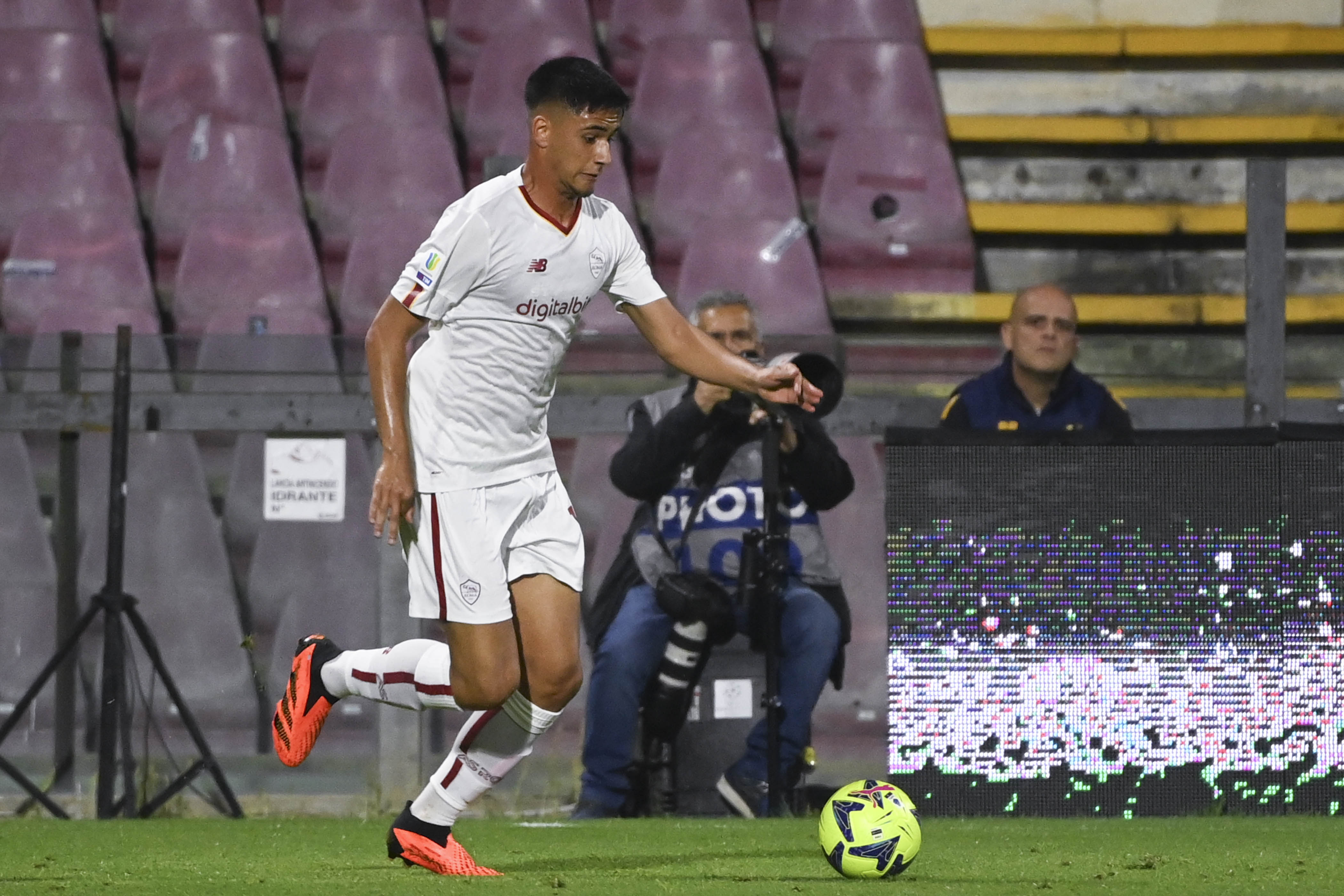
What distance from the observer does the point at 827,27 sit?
394 inches

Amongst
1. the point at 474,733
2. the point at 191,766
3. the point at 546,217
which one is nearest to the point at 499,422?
the point at 546,217

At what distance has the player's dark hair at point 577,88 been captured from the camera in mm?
4234

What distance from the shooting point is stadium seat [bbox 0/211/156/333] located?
8.73m

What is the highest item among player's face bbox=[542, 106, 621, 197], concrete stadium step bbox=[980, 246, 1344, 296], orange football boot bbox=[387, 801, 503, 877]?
concrete stadium step bbox=[980, 246, 1344, 296]

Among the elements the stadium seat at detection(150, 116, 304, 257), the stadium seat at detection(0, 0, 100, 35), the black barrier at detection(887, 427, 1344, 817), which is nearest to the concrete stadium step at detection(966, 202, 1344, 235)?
the stadium seat at detection(150, 116, 304, 257)

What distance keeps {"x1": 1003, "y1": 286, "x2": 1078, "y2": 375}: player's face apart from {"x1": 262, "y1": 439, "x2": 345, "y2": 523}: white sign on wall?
234 cm

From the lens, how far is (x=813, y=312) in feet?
29.3

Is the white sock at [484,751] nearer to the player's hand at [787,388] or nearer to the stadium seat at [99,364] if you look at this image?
the player's hand at [787,388]

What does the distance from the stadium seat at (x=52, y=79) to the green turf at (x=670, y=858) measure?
4.70 meters

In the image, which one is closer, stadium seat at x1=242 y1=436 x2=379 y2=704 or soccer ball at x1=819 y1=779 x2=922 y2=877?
soccer ball at x1=819 y1=779 x2=922 y2=877

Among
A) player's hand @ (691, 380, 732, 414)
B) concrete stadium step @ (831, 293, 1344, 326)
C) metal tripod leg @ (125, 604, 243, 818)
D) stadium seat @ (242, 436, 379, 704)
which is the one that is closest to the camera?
player's hand @ (691, 380, 732, 414)

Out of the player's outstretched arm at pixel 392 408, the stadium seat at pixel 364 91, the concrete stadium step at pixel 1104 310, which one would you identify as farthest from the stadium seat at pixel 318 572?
the stadium seat at pixel 364 91

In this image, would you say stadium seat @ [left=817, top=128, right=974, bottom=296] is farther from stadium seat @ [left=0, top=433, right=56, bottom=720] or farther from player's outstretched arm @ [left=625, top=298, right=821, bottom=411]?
player's outstretched arm @ [left=625, top=298, right=821, bottom=411]

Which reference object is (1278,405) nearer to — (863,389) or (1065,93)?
(863,389)
